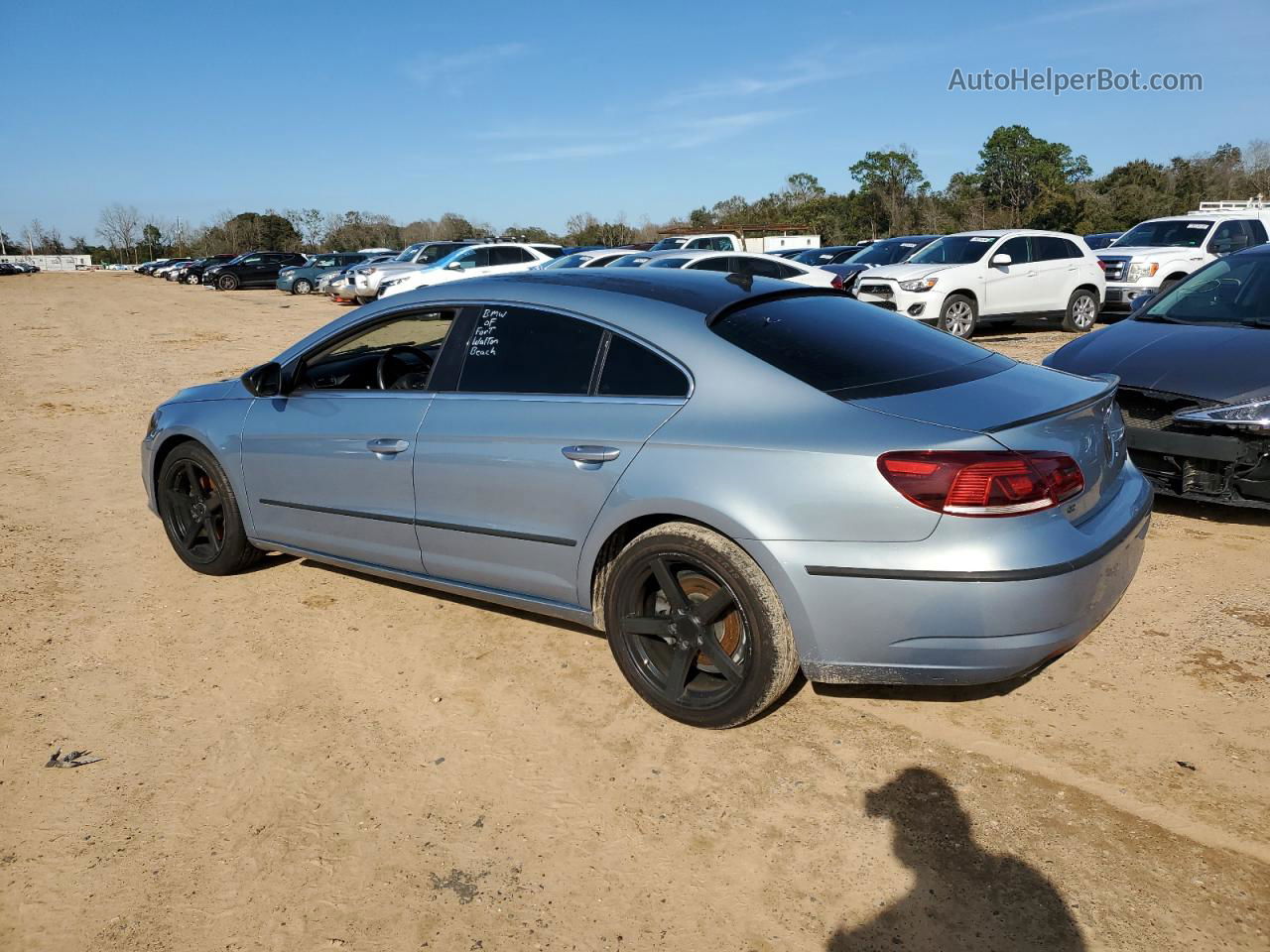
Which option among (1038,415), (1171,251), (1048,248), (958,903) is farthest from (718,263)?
(958,903)

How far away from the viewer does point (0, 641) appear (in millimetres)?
4230

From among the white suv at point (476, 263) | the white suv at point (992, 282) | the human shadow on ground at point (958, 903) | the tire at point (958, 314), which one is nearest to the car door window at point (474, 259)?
the white suv at point (476, 263)

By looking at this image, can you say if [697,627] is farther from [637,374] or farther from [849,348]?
[849,348]

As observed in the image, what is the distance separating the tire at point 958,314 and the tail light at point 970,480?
36.3ft

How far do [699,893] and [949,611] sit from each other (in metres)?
1.10

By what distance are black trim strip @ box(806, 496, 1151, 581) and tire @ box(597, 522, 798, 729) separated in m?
0.25

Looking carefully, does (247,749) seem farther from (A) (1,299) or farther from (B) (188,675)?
(A) (1,299)

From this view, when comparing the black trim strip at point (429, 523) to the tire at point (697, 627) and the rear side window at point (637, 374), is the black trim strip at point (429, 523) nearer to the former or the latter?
the tire at point (697, 627)

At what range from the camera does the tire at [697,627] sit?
304cm

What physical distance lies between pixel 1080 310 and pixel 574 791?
1389cm

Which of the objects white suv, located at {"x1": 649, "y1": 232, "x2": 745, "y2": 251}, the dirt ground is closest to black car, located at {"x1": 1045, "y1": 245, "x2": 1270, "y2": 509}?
the dirt ground

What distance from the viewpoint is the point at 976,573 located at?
2717 millimetres

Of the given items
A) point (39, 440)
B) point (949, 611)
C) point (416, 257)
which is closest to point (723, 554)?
point (949, 611)

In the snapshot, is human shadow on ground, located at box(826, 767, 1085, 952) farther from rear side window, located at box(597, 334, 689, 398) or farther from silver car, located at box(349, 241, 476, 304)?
silver car, located at box(349, 241, 476, 304)
